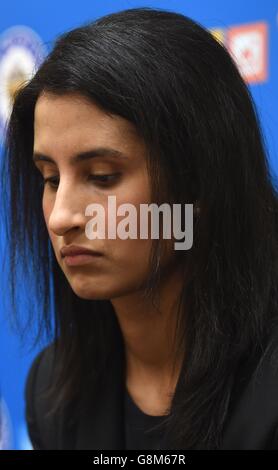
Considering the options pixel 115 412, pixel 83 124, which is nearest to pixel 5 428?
pixel 115 412

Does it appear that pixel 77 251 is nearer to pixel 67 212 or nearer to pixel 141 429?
pixel 67 212

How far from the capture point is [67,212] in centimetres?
80

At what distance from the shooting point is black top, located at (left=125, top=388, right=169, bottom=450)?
2.93 ft

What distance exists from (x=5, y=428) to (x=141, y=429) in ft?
2.12

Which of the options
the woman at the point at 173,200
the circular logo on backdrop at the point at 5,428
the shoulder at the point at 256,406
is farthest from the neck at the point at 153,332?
the circular logo on backdrop at the point at 5,428

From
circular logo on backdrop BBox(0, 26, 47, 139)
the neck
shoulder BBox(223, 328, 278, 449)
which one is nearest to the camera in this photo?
shoulder BBox(223, 328, 278, 449)

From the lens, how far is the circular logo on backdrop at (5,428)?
4.74ft

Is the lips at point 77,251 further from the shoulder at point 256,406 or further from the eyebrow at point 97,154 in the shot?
the shoulder at point 256,406

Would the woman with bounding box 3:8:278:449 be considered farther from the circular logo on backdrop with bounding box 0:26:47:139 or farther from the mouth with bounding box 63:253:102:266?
the circular logo on backdrop with bounding box 0:26:47:139

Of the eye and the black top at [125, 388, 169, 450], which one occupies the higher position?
the eye

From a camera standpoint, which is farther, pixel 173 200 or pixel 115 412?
pixel 115 412

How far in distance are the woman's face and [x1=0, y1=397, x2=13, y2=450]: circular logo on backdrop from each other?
738 mm

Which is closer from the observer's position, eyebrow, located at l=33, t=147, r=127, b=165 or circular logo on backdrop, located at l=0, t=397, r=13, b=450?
eyebrow, located at l=33, t=147, r=127, b=165

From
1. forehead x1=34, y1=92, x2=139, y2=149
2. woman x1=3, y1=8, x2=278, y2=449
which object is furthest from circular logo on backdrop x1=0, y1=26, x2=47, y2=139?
forehead x1=34, y1=92, x2=139, y2=149
